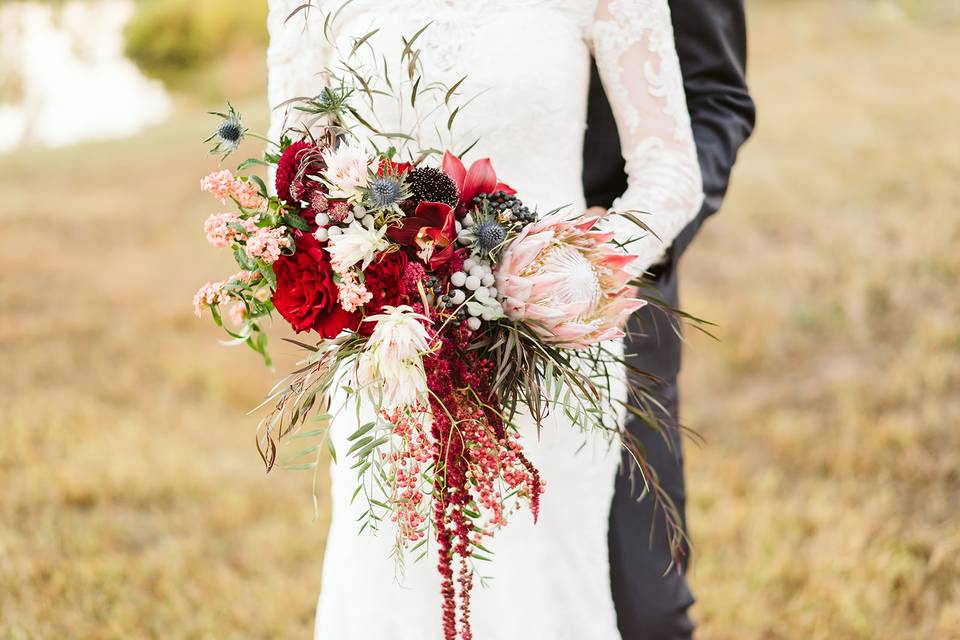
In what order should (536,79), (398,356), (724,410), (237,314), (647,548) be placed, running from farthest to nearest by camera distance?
(724,410)
(647,548)
(536,79)
(237,314)
(398,356)

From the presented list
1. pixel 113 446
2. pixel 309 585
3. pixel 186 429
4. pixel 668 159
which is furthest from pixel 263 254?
pixel 186 429

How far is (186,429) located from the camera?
548cm

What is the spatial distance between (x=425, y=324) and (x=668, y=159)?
33.5 inches

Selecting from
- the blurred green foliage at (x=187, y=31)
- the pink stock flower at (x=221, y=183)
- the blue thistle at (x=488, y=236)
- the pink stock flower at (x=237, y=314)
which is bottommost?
the blurred green foliage at (x=187, y=31)

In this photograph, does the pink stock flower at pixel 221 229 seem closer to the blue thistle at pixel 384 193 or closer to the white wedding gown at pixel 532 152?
the blue thistle at pixel 384 193

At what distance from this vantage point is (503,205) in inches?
58.2

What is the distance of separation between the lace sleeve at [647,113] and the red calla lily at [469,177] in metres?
0.52

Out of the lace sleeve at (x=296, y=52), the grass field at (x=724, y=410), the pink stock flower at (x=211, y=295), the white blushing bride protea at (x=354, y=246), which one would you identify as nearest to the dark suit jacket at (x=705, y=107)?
the grass field at (x=724, y=410)

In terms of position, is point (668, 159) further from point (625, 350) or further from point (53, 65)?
point (53, 65)

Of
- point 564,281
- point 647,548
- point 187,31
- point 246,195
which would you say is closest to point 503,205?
point 564,281

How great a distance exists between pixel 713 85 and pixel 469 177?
45.6 inches

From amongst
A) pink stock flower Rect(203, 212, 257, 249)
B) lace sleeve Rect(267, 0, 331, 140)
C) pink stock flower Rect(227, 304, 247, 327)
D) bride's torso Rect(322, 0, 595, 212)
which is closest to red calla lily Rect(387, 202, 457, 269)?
pink stock flower Rect(203, 212, 257, 249)

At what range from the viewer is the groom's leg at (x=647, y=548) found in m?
2.36

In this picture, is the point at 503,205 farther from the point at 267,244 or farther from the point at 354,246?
the point at 267,244
